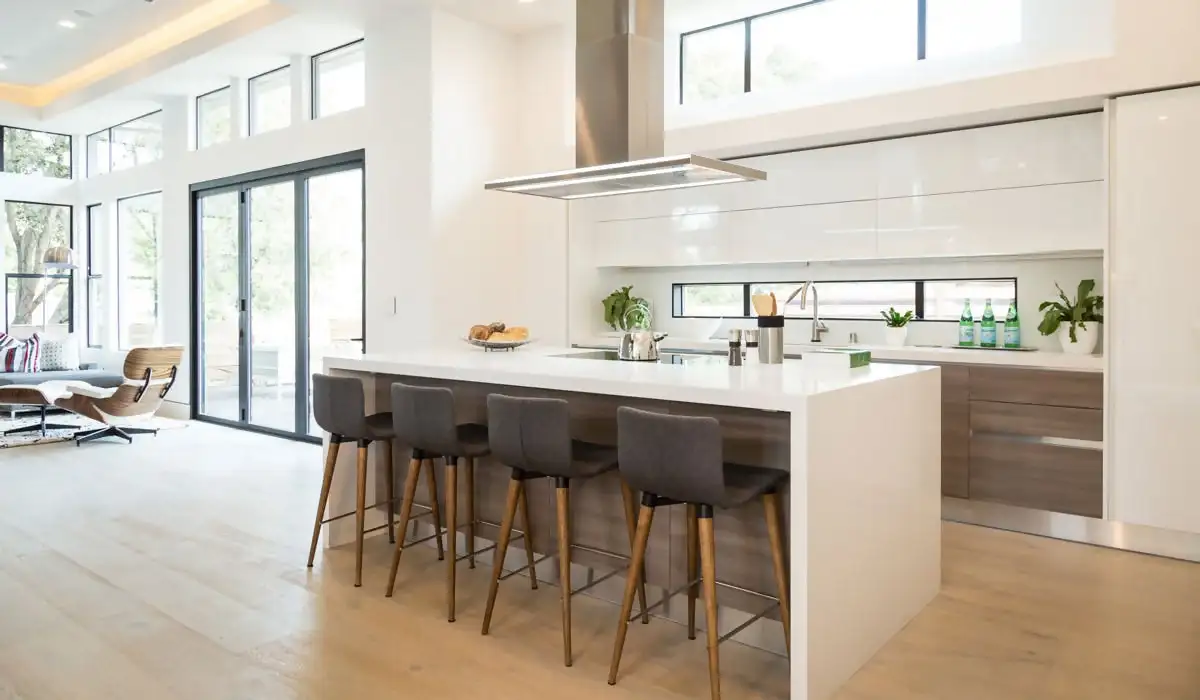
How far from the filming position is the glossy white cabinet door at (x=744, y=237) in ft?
16.8

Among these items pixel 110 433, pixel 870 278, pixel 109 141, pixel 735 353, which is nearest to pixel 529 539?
pixel 735 353

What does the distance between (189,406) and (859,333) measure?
6.87 m

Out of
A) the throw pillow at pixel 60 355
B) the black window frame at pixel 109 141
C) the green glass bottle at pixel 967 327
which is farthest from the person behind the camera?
the black window frame at pixel 109 141

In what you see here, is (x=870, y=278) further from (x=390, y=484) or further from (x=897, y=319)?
(x=390, y=484)

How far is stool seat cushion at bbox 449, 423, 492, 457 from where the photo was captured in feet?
10.7

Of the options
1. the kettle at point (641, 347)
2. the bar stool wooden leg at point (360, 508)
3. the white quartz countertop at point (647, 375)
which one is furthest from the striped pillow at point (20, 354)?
the kettle at point (641, 347)

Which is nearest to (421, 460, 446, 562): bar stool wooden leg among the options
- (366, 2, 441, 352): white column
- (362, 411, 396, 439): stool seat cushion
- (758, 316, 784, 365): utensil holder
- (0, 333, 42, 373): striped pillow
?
(362, 411, 396, 439): stool seat cushion

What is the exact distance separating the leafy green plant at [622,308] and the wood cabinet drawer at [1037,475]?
2556mm

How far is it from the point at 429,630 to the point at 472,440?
76 cm

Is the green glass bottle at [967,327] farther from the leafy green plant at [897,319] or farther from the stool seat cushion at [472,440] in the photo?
the stool seat cushion at [472,440]

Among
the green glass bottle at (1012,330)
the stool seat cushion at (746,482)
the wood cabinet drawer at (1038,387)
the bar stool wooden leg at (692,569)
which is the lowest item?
the bar stool wooden leg at (692,569)

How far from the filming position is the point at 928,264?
5.20 m

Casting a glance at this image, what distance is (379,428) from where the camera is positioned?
12.1 ft

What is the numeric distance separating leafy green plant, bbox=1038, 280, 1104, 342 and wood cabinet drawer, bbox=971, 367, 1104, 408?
13.7 inches
